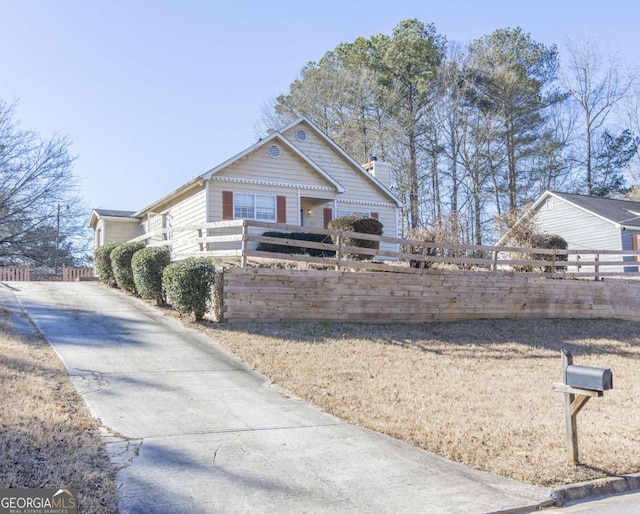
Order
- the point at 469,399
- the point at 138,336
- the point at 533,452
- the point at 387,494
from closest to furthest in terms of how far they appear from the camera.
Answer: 1. the point at 387,494
2. the point at 533,452
3. the point at 469,399
4. the point at 138,336

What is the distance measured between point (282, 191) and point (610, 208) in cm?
1761

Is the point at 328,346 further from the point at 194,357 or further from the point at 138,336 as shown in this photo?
the point at 138,336

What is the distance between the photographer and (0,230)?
2489cm

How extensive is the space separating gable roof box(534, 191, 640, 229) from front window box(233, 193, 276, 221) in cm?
1637

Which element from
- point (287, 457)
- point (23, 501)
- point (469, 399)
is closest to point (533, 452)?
point (469, 399)

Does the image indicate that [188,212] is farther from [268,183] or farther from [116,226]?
[116,226]

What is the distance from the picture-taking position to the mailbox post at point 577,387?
4949 mm

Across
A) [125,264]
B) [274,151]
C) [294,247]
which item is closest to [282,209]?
[294,247]

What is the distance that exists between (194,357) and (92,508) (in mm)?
4960

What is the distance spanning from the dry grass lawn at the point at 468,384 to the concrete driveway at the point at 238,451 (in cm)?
43

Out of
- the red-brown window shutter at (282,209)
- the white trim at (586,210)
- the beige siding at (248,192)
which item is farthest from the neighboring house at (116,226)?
the white trim at (586,210)

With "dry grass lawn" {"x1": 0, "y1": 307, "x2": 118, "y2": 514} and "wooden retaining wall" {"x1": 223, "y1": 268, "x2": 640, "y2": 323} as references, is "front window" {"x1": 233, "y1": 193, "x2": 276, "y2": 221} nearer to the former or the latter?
"wooden retaining wall" {"x1": 223, "y1": 268, "x2": 640, "y2": 323}

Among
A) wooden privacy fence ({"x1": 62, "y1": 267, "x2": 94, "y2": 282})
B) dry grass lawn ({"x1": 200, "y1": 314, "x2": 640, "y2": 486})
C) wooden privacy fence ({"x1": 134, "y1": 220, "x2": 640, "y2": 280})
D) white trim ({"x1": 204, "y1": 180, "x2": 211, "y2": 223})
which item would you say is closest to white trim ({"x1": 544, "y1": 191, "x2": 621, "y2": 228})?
wooden privacy fence ({"x1": 134, "y1": 220, "x2": 640, "y2": 280})

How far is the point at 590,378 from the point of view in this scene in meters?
5.02
